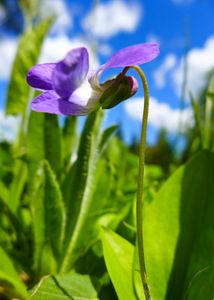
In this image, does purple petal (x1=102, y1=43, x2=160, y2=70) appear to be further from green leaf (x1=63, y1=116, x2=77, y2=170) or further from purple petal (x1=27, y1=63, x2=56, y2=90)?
green leaf (x1=63, y1=116, x2=77, y2=170)

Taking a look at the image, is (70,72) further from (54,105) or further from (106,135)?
(106,135)

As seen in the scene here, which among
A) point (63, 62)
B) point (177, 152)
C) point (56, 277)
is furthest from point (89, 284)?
point (177, 152)

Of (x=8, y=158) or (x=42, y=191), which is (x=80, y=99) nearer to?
(x=42, y=191)

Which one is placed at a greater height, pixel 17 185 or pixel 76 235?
pixel 17 185

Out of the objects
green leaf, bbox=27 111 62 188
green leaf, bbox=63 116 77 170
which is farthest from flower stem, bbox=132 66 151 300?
green leaf, bbox=63 116 77 170

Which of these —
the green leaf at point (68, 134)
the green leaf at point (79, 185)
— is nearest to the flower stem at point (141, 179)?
the green leaf at point (79, 185)

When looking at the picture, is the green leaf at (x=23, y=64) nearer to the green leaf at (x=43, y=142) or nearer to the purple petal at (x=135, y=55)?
the green leaf at (x=43, y=142)
